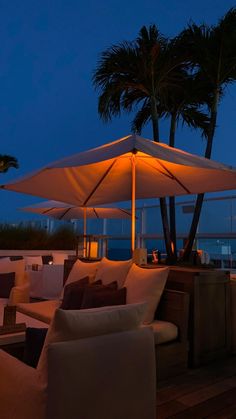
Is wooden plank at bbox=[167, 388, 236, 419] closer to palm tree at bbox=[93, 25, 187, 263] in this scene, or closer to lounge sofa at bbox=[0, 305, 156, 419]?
lounge sofa at bbox=[0, 305, 156, 419]

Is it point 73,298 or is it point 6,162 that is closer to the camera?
point 73,298

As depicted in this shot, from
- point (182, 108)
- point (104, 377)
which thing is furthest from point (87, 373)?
point (182, 108)

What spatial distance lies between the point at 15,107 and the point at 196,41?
35869 mm

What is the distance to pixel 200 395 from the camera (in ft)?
8.07

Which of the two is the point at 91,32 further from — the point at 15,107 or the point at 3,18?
the point at 15,107

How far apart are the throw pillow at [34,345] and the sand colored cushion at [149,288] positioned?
4.50 feet

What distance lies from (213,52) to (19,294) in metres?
5.16

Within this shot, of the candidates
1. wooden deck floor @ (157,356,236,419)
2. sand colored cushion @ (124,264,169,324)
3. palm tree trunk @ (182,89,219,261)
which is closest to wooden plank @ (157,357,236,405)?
wooden deck floor @ (157,356,236,419)

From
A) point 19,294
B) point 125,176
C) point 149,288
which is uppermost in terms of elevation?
point 125,176

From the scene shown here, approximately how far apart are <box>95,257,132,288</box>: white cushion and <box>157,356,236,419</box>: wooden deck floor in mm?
1042

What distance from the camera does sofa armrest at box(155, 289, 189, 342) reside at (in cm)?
293

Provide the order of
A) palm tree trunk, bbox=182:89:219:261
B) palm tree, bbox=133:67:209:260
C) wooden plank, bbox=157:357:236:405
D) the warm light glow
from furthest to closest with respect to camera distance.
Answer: palm tree, bbox=133:67:209:260 → palm tree trunk, bbox=182:89:219:261 → the warm light glow → wooden plank, bbox=157:357:236:405

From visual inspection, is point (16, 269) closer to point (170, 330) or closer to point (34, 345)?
point (170, 330)

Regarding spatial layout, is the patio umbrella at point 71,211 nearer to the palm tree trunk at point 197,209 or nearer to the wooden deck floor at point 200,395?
the palm tree trunk at point 197,209
